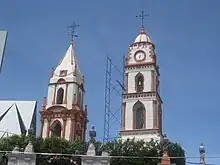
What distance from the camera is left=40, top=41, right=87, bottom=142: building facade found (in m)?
47.9

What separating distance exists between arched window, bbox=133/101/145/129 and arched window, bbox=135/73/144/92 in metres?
2.18

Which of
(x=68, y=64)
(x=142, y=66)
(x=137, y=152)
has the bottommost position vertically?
(x=137, y=152)

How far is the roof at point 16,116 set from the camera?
48.9 metres

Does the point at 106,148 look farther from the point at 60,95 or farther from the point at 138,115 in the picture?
the point at 60,95

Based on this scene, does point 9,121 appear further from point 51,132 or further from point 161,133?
point 161,133

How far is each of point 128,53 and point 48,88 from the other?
36.9 feet

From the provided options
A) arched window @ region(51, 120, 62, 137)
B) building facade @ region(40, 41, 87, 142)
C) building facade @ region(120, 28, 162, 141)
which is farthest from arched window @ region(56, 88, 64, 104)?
building facade @ region(120, 28, 162, 141)

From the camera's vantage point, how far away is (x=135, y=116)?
47688 mm

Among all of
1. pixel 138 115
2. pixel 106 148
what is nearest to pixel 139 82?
pixel 138 115

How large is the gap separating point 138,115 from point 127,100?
2265mm

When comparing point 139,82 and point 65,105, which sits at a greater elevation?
point 139,82

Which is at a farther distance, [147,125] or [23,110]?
[23,110]

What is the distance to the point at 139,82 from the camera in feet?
162

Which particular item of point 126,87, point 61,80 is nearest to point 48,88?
point 61,80
